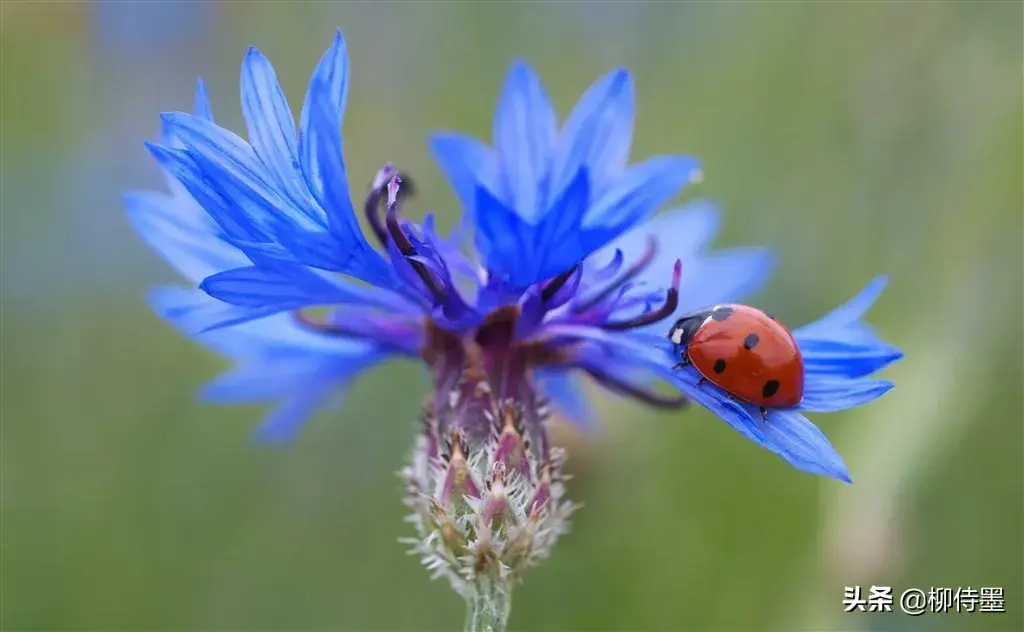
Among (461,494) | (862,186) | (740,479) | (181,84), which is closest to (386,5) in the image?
(181,84)

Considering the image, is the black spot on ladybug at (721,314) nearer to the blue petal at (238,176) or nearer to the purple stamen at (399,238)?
the purple stamen at (399,238)

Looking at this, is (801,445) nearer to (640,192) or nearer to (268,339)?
(640,192)

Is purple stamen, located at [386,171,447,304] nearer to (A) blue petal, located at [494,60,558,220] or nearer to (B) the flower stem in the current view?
(A) blue petal, located at [494,60,558,220]

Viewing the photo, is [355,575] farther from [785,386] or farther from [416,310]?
[785,386]

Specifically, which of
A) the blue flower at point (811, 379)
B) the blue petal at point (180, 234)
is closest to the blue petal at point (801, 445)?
the blue flower at point (811, 379)

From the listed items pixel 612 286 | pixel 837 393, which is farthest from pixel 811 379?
pixel 612 286
